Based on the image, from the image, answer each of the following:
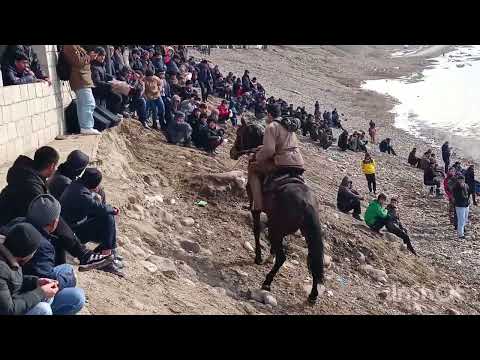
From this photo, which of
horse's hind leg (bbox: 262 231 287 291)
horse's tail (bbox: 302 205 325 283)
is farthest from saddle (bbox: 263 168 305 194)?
horse's hind leg (bbox: 262 231 287 291)

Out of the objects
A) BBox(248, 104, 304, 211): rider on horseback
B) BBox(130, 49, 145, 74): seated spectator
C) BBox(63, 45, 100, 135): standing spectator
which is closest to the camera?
BBox(248, 104, 304, 211): rider on horseback

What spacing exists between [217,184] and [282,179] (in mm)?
3056

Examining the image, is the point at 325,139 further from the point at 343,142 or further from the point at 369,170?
the point at 369,170

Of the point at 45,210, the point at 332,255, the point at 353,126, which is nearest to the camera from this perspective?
the point at 45,210

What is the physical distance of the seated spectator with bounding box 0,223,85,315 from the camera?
3486 mm

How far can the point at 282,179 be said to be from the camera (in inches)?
253

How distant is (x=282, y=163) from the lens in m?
6.52

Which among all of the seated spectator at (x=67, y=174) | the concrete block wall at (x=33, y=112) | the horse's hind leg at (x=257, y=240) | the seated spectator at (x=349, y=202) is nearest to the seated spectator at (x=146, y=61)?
the concrete block wall at (x=33, y=112)

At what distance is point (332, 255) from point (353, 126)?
22.3 m

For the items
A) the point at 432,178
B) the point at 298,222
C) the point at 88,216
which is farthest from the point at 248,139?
the point at 432,178

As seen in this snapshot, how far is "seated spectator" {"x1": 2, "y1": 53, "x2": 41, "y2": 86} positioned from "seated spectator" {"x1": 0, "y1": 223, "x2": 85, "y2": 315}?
14.7ft

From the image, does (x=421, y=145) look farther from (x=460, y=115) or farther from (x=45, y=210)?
(x=45, y=210)

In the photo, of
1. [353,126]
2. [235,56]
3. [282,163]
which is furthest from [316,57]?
[282,163]

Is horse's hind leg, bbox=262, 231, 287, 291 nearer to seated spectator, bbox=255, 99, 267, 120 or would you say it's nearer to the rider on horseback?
the rider on horseback
